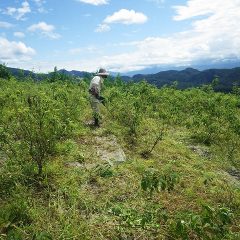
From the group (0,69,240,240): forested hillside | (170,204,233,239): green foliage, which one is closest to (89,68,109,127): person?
(0,69,240,240): forested hillside

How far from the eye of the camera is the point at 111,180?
23.3 feet

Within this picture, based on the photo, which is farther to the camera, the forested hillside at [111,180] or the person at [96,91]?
the person at [96,91]

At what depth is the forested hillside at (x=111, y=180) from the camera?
15.8 ft

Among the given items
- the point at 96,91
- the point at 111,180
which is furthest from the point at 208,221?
the point at 96,91

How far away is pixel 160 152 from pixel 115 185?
3.10m

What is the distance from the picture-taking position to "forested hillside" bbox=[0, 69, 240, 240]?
4.80 m

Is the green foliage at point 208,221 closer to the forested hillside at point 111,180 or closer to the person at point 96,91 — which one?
the forested hillside at point 111,180

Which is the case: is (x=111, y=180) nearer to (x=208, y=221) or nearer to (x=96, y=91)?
(x=208, y=221)

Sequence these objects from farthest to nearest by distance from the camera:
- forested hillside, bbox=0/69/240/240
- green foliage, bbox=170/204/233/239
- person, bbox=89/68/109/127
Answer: person, bbox=89/68/109/127 < forested hillside, bbox=0/69/240/240 < green foliage, bbox=170/204/233/239

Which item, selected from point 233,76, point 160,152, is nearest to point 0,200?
point 160,152

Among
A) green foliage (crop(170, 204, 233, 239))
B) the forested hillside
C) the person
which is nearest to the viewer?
green foliage (crop(170, 204, 233, 239))

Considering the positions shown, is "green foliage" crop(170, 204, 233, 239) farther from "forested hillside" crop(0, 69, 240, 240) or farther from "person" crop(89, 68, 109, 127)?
"person" crop(89, 68, 109, 127)

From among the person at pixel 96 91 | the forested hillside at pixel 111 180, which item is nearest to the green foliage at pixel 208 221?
the forested hillside at pixel 111 180

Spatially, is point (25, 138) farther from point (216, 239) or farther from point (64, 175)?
point (216, 239)
